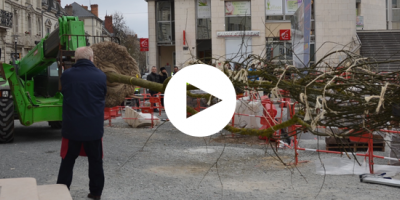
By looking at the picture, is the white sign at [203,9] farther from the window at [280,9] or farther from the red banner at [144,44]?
the red banner at [144,44]

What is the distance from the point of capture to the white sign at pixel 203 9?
3769 cm

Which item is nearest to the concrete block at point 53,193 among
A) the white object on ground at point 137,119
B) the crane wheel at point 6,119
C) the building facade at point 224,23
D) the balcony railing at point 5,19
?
the crane wheel at point 6,119

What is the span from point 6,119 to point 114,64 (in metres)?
5.57

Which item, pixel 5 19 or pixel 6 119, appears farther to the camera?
pixel 5 19

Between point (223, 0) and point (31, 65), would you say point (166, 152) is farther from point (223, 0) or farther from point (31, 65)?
point (223, 0)

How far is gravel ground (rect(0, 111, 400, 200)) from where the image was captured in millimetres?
6715

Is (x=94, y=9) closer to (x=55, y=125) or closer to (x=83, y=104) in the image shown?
(x=55, y=125)

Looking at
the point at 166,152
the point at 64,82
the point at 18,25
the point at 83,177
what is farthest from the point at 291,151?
the point at 18,25

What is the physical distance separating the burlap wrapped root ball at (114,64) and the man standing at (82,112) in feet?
4.25

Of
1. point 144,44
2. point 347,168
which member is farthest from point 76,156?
point 144,44

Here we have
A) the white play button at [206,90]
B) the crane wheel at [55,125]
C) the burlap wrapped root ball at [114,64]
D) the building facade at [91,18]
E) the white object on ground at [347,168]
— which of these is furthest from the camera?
the building facade at [91,18]

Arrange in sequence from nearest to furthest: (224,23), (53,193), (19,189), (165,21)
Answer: (19,189)
(53,193)
(224,23)
(165,21)

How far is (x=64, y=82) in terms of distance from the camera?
5957 mm

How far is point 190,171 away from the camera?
27.2 ft
